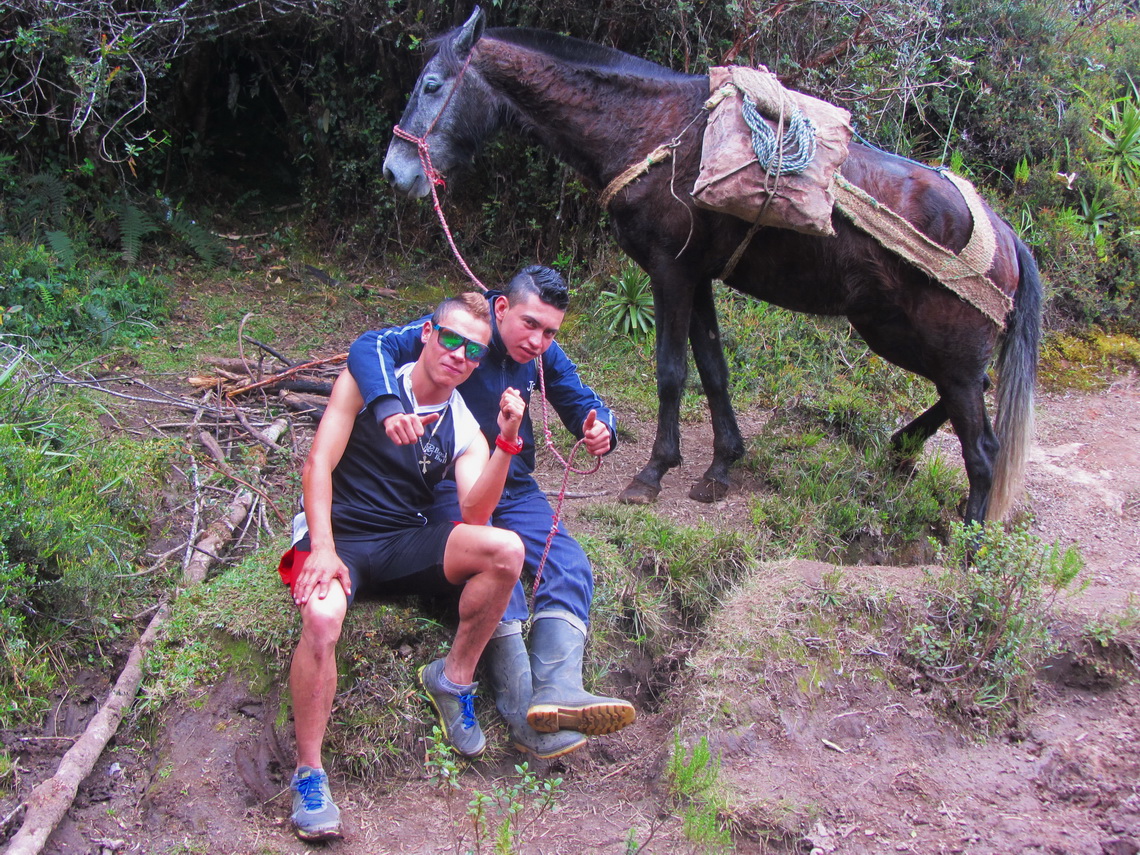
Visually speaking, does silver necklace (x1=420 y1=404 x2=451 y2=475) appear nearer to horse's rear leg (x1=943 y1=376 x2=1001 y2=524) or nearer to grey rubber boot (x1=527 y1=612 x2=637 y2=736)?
grey rubber boot (x1=527 y1=612 x2=637 y2=736)

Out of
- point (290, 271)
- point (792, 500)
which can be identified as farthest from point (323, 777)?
point (290, 271)

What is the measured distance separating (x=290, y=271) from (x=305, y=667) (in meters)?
5.79

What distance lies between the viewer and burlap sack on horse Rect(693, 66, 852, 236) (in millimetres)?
3996

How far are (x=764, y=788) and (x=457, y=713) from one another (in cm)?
113

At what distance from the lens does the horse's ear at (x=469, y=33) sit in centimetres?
455

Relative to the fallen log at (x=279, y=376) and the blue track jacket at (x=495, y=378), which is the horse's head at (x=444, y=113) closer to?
the fallen log at (x=279, y=376)

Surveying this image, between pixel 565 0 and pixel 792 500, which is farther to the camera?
pixel 565 0

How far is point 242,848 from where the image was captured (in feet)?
8.98

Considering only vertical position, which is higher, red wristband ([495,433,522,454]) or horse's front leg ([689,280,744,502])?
red wristband ([495,433,522,454])

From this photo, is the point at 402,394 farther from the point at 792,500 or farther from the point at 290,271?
the point at 290,271

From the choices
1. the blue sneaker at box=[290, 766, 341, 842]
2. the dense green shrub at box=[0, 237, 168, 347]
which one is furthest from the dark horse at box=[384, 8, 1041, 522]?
the dense green shrub at box=[0, 237, 168, 347]

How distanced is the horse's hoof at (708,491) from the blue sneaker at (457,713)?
7.13 feet

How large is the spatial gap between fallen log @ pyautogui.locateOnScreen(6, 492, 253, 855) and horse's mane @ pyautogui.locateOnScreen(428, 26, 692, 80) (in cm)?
297

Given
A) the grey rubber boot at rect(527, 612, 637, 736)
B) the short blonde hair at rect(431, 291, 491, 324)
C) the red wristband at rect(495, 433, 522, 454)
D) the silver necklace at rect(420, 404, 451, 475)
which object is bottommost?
the grey rubber boot at rect(527, 612, 637, 736)
